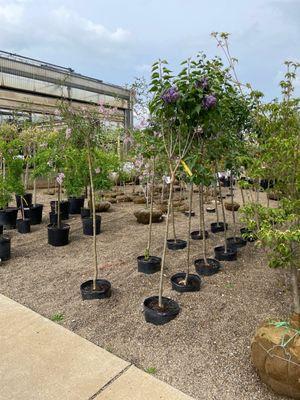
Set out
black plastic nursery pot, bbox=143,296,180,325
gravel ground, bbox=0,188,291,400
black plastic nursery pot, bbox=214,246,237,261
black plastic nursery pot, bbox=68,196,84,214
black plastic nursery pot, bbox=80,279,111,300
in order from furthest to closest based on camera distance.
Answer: black plastic nursery pot, bbox=68,196,84,214, black plastic nursery pot, bbox=214,246,237,261, black plastic nursery pot, bbox=80,279,111,300, black plastic nursery pot, bbox=143,296,180,325, gravel ground, bbox=0,188,291,400

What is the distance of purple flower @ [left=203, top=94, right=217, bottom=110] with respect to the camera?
7.15 ft

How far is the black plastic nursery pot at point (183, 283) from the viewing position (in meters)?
2.88

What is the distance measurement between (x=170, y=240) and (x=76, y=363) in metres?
2.54

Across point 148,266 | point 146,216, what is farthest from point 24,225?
point 148,266

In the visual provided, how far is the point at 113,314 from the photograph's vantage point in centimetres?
259

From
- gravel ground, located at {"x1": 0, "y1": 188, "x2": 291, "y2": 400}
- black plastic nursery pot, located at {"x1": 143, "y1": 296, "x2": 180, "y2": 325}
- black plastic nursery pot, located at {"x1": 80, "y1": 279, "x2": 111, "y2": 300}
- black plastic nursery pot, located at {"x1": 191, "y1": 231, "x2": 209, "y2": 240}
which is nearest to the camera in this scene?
gravel ground, located at {"x1": 0, "y1": 188, "x2": 291, "y2": 400}

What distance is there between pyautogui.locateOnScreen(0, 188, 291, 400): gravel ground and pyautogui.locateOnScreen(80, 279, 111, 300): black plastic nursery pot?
6cm

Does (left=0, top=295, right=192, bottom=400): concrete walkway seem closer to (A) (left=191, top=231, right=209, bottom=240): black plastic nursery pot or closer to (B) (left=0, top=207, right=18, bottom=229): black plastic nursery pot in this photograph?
(A) (left=191, top=231, right=209, bottom=240): black plastic nursery pot

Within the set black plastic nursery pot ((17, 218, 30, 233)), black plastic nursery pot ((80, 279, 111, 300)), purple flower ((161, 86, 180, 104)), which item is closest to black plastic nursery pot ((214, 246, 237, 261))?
black plastic nursery pot ((80, 279, 111, 300))

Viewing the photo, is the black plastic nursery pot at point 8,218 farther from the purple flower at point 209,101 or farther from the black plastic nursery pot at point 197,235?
the purple flower at point 209,101

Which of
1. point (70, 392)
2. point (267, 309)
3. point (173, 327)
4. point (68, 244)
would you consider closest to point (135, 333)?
point (173, 327)

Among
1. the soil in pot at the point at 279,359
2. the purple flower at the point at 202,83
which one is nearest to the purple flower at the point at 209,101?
the purple flower at the point at 202,83

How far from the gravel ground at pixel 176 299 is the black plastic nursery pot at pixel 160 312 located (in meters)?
0.05

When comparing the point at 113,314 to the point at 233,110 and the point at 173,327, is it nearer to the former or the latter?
the point at 173,327
